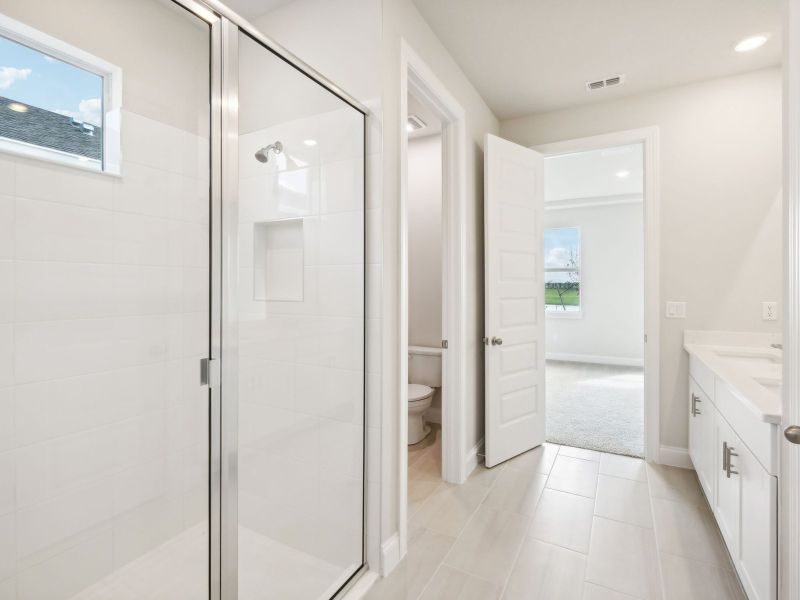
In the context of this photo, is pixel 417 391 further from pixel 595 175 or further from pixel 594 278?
pixel 594 278

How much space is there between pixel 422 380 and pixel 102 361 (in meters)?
2.72

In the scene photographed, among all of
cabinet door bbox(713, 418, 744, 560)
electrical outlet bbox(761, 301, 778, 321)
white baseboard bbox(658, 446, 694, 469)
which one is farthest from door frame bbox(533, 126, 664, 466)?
cabinet door bbox(713, 418, 744, 560)

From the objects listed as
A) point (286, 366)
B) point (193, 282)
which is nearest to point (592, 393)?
point (286, 366)

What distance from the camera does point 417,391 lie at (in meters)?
3.27

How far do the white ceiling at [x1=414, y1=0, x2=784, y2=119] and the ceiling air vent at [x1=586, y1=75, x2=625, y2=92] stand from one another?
42mm

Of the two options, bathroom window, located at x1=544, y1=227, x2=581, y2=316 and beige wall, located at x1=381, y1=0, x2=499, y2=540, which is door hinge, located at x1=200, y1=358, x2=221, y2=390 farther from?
bathroom window, located at x1=544, y1=227, x2=581, y2=316

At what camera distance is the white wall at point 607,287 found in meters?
6.29

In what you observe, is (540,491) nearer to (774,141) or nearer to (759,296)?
(759,296)

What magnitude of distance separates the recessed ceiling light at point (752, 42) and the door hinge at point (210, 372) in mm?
3087

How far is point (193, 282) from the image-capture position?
3.72ft

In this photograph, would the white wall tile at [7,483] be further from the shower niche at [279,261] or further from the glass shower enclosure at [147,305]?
the shower niche at [279,261]

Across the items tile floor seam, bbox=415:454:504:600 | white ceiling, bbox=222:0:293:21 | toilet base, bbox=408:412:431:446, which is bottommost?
tile floor seam, bbox=415:454:504:600

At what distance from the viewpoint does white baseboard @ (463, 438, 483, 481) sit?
2647 millimetres

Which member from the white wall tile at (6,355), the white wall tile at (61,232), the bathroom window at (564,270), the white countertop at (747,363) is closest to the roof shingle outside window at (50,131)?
the white wall tile at (61,232)
